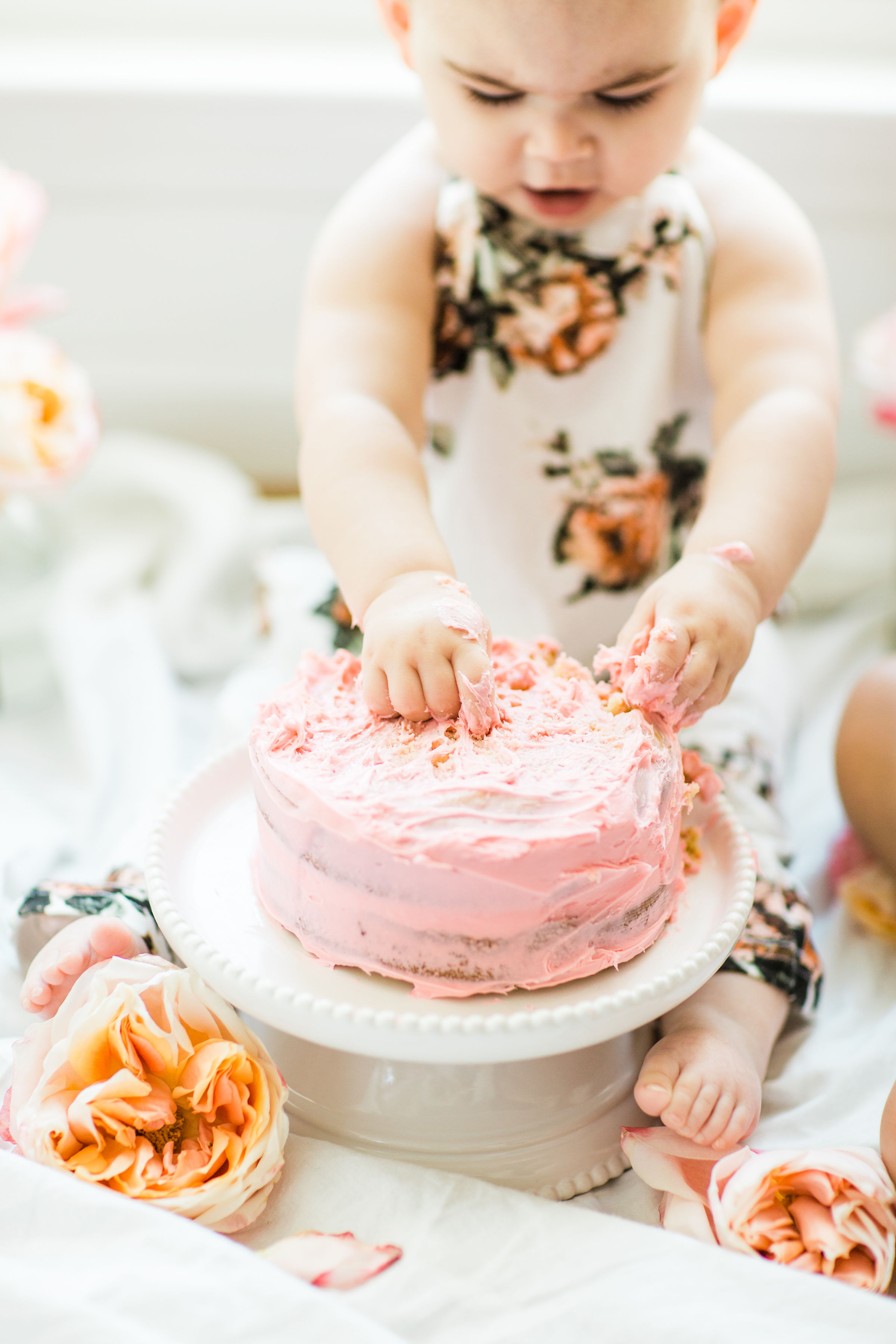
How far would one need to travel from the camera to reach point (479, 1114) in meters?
0.69

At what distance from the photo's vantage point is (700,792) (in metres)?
0.77

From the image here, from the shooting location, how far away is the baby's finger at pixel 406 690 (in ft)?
2.10

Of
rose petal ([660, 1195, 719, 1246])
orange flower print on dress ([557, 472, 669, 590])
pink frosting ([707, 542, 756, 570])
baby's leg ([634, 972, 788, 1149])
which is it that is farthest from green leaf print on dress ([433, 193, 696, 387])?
rose petal ([660, 1195, 719, 1246])

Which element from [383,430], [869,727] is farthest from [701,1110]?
[383,430]

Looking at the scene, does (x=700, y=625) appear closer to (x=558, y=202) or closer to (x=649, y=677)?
(x=649, y=677)

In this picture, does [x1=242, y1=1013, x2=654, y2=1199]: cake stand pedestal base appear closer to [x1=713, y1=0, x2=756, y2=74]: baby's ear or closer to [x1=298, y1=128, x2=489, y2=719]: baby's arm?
[x1=298, y1=128, x2=489, y2=719]: baby's arm

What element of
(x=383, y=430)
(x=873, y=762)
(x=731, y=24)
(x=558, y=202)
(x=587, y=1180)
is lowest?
(x=587, y=1180)

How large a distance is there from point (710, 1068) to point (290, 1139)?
24 centimetres

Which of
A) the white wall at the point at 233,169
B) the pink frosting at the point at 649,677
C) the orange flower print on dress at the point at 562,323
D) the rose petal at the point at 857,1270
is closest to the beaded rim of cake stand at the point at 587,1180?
the rose petal at the point at 857,1270

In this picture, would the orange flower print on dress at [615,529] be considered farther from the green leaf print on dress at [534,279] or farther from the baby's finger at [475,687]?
the baby's finger at [475,687]

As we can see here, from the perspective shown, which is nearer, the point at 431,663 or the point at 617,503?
the point at 431,663

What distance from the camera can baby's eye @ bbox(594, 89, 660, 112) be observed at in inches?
28.9

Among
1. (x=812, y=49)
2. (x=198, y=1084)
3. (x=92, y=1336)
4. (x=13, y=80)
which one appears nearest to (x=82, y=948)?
(x=198, y=1084)

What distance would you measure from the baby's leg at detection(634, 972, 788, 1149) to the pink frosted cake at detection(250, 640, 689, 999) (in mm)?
94
